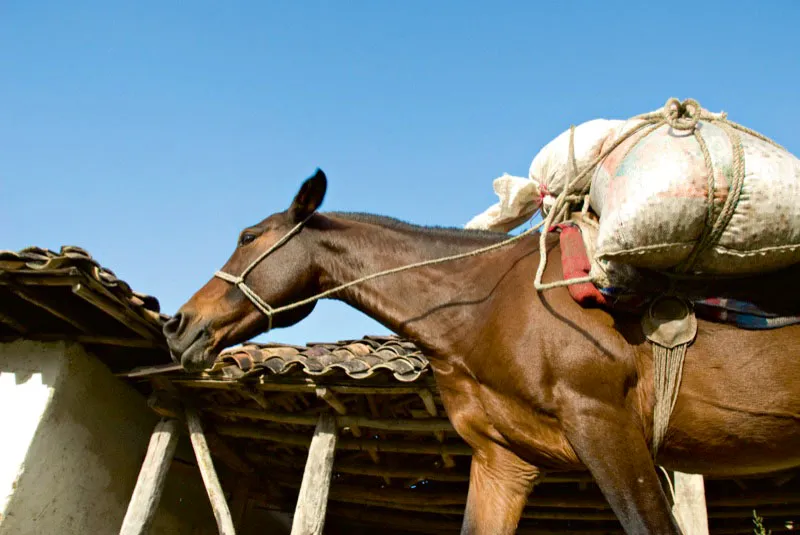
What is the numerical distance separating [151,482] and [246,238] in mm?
2961

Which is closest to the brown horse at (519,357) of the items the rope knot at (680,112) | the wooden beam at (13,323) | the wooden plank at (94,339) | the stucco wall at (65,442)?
the rope knot at (680,112)

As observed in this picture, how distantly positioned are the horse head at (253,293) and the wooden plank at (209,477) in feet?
7.57

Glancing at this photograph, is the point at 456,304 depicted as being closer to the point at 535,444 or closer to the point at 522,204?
the point at 535,444

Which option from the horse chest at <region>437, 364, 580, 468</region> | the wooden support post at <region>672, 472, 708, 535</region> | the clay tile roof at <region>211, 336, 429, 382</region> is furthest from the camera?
the clay tile roof at <region>211, 336, 429, 382</region>

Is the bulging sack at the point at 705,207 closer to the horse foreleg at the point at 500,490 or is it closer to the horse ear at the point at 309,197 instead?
the horse foreleg at the point at 500,490

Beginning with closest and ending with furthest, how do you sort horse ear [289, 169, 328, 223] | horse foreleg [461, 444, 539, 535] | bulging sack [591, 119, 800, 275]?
bulging sack [591, 119, 800, 275], horse foreleg [461, 444, 539, 535], horse ear [289, 169, 328, 223]

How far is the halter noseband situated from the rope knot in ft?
6.11

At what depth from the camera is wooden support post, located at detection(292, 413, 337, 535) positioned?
4.91 meters

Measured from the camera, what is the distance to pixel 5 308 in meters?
5.77

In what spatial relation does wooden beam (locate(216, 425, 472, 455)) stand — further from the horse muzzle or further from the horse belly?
the horse belly

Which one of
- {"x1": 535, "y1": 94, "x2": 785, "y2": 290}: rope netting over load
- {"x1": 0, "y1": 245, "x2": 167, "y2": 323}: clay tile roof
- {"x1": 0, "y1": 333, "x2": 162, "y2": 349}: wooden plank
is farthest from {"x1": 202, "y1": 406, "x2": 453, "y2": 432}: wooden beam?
{"x1": 535, "y1": 94, "x2": 785, "y2": 290}: rope netting over load

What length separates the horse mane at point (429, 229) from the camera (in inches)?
135

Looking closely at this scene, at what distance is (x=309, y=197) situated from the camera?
143 inches

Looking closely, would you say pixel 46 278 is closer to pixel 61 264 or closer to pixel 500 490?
pixel 61 264
